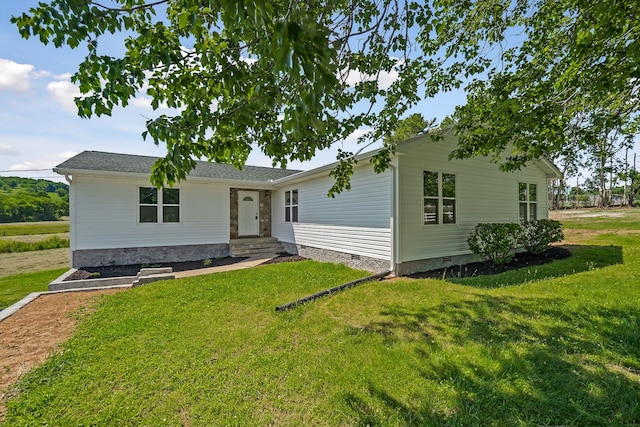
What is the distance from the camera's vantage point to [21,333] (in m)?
3.95

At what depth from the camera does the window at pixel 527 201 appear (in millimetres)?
10266

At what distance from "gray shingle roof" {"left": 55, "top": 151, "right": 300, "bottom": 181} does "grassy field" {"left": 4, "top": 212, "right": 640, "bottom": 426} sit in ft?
17.3

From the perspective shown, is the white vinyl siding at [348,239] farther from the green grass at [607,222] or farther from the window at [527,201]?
the green grass at [607,222]

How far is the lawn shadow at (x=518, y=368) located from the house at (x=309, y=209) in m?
3.27

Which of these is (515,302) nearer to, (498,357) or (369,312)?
(498,357)

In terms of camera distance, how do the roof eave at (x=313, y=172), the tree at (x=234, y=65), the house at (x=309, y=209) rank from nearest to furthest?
the tree at (x=234, y=65) < the roof eave at (x=313, y=172) < the house at (x=309, y=209)

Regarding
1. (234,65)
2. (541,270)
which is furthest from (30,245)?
(541,270)

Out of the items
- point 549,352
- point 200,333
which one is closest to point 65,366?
point 200,333

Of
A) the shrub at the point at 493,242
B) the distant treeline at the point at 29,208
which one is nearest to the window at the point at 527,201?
the shrub at the point at 493,242

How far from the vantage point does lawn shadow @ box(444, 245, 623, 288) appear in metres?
6.33

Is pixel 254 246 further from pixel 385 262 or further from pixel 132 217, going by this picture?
pixel 385 262

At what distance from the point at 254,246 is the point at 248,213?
183cm

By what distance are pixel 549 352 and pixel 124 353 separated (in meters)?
4.84

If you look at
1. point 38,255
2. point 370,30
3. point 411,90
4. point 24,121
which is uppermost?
point 24,121
